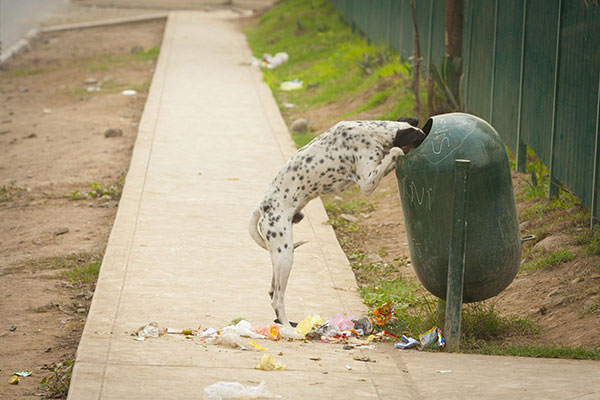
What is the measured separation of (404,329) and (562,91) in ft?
10.7

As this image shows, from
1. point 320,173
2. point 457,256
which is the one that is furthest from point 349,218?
point 457,256

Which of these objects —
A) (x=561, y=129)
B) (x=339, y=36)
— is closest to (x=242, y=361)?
(x=561, y=129)

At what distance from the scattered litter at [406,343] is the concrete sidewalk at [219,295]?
3.5 inches

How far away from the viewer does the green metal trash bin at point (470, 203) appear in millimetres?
5836

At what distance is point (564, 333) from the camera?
6176mm

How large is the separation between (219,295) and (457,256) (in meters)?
2.21

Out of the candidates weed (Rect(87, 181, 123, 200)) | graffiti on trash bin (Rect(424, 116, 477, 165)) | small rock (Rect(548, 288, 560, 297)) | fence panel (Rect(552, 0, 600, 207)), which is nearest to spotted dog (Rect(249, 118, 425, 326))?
graffiti on trash bin (Rect(424, 116, 477, 165))

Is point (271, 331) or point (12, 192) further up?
point (271, 331)

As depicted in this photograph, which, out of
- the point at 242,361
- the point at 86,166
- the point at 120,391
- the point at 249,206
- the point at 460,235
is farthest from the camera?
the point at 86,166

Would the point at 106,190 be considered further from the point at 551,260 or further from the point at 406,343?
the point at 406,343

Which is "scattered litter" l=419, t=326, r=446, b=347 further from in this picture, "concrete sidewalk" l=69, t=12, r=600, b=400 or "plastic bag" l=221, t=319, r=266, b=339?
"plastic bag" l=221, t=319, r=266, b=339

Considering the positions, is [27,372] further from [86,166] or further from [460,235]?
[86,166]

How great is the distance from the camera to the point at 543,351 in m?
5.66

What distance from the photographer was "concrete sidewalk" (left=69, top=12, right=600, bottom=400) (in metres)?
4.88
